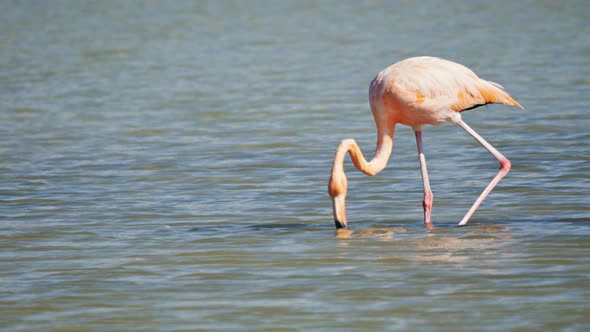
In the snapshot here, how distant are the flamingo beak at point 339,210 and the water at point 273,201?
0.48ft

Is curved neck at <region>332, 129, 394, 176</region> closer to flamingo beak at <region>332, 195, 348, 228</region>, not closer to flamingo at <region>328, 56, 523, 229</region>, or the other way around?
flamingo at <region>328, 56, 523, 229</region>

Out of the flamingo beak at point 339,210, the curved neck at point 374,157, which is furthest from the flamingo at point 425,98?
the flamingo beak at point 339,210

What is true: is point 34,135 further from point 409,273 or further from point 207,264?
point 409,273

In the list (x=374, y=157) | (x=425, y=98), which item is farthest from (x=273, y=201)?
(x=425, y=98)

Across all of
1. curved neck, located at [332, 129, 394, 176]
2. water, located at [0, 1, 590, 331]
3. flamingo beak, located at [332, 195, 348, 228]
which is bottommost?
water, located at [0, 1, 590, 331]

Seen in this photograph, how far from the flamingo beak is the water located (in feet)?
0.48

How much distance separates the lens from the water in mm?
6297

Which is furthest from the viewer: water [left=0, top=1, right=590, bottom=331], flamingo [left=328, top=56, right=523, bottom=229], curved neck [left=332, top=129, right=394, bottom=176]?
flamingo [left=328, top=56, right=523, bottom=229]

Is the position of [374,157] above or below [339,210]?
above

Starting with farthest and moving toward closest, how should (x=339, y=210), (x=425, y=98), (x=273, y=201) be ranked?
(x=273, y=201) < (x=425, y=98) < (x=339, y=210)

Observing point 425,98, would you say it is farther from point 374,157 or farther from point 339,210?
point 339,210

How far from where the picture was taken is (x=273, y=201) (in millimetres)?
9469

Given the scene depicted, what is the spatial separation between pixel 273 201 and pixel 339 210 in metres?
1.85

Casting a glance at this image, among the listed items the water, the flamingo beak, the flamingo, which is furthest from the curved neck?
the water
